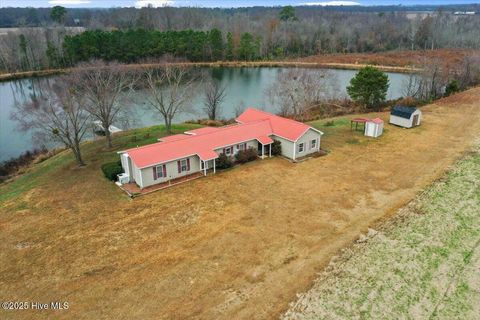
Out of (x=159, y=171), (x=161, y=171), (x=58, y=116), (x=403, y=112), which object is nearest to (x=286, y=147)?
(x=161, y=171)

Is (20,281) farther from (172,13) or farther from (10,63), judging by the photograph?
(172,13)

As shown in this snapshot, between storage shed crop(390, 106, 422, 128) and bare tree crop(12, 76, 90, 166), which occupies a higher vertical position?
bare tree crop(12, 76, 90, 166)

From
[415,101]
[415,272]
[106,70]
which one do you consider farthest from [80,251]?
[415,101]

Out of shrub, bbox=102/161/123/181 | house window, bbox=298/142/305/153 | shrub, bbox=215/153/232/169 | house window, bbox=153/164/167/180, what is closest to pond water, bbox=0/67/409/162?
shrub, bbox=102/161/123/181

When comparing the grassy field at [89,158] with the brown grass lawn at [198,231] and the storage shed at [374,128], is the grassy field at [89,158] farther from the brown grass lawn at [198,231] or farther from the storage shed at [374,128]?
the storage shed at [374,128]

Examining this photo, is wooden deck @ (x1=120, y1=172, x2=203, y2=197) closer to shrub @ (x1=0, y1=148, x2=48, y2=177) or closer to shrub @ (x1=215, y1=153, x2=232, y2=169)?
shrub @ (x1=215, y1=153, x2=232, y2=169)

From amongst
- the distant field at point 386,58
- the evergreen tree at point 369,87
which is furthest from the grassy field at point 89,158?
the distant field at point 386,58

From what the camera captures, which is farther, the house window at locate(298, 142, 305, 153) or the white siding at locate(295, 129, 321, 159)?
the house window at locate(298, 142, 305, 153)

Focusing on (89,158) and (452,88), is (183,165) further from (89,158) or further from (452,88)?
(452,88)
